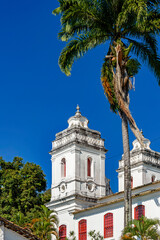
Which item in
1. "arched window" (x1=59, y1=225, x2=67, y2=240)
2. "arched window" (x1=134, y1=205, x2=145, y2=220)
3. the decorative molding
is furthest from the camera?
the decorative molding

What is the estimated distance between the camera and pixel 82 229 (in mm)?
34281

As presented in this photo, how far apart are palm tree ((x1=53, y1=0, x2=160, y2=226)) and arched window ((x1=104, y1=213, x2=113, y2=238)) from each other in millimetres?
11489

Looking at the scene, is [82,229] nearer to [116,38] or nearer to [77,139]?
[77,139]

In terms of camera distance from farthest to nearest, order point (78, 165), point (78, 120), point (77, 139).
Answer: point (78, 120), point (77, 139), point (78, 165)

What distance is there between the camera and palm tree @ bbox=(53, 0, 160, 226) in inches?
821

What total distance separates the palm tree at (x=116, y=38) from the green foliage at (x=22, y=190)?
2205 cm

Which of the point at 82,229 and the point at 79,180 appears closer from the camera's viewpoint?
the point at 82,229

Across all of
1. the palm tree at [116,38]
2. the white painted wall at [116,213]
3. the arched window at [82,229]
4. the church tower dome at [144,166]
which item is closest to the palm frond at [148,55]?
the palm tree at [116,38]

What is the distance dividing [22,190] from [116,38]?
83.8ft

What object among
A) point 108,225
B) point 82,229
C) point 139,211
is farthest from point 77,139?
point 139,211

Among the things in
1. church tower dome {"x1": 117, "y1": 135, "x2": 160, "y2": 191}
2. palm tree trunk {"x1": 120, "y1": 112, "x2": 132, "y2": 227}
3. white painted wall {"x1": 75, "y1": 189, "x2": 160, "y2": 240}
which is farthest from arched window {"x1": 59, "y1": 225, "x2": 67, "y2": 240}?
palm tree trunk {"x1": 120, "y1": 112, "x2": 132, "y2": 227}

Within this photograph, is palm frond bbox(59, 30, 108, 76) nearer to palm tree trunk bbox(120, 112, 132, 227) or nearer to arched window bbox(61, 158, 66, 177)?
palm tree trunk bbox(120, 112, 132, 227)

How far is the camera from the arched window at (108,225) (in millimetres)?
31078

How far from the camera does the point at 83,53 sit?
22500 millimetres
